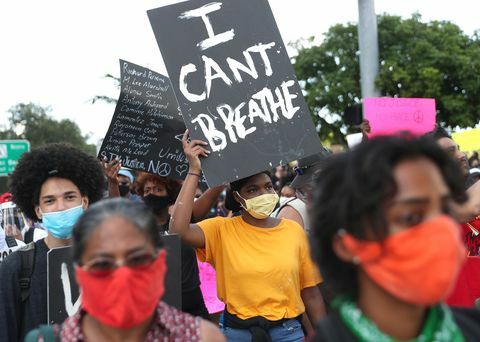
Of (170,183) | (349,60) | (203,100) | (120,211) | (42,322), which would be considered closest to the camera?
(120,211)

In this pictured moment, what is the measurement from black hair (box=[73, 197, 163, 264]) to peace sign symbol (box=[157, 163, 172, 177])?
2611 millimetres

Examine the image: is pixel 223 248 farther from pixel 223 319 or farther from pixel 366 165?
pixel 366 165

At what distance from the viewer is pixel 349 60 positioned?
98.4 feet

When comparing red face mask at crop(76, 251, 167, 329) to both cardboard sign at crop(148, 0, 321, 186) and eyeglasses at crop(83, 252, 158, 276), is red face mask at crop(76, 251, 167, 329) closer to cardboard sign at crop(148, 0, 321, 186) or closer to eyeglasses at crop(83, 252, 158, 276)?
eyeglasses at crop(83, 252, 158, 276)

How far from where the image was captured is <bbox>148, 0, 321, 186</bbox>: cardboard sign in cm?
411

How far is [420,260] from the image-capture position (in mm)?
1854

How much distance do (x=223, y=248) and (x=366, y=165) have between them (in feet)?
7.45

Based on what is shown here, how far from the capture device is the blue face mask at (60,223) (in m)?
3.54

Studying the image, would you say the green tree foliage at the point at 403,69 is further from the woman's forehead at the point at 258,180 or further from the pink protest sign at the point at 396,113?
the woman's forehead at the point at 258,180

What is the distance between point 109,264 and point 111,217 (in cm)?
17

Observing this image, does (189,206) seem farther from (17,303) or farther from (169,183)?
(169,183)

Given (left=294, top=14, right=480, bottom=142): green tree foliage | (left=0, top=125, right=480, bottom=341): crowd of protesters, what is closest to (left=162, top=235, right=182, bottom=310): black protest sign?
(left=0, top=125, right=480, bottom=341): crowd of protesters

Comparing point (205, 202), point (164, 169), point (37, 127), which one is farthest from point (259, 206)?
point (37, 127)

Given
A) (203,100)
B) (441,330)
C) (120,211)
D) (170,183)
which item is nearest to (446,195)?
(441,330)
